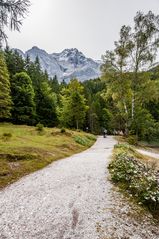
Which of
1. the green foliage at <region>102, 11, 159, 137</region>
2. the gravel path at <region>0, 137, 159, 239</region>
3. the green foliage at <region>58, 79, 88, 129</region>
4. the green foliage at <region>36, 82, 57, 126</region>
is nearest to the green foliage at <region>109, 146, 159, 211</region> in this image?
the gravel path at <region>0, 137, 159, 239</region>

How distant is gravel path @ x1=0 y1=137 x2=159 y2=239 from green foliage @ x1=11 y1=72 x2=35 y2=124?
40527 millimetres

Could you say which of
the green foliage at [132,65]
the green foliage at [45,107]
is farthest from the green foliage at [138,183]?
the green foliage at [45,107]

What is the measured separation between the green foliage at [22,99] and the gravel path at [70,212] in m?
40.5

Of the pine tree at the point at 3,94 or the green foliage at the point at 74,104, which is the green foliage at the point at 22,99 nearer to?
the pine tree at the point at 3,94

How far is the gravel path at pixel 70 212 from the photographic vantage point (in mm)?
7788

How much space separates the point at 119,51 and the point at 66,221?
3100 centimetres

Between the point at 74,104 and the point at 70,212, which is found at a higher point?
the point at 74,104

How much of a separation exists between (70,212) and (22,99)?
46.5m

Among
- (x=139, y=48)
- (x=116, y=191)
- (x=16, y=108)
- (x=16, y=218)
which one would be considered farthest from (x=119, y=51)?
(x=16, y=218)

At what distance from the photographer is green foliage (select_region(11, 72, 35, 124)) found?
53219mm

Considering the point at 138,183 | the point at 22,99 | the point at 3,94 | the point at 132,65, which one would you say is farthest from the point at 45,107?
the point at 138,183

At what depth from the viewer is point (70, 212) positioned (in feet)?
29.7

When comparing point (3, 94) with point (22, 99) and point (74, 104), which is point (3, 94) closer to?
point (22, 99)

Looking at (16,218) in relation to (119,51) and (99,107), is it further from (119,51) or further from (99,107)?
(99,107)
